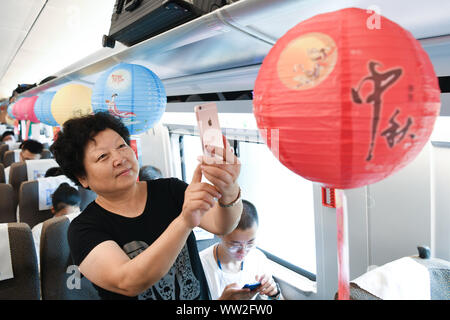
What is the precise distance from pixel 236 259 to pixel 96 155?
1570 mm

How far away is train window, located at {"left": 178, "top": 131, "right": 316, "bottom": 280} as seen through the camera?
2922mm

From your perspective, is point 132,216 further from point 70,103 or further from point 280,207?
point 280,207

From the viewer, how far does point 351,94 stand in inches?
19.6

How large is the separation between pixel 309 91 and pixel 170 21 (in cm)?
117

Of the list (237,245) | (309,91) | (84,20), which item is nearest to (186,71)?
(84,20)

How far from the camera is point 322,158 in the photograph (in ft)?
1.87

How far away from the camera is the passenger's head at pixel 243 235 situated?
2240 mm

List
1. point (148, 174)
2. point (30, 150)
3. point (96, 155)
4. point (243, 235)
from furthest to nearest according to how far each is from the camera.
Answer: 1. point (30, 150)
2. point (148, 174)
3. point (243, 235)
4. point (96, 155)

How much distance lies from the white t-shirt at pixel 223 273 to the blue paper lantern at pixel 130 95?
4.49 feet

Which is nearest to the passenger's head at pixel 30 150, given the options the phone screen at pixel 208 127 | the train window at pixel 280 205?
the train window at pixel 280 205

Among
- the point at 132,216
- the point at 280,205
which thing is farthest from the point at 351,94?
the point at 280,205

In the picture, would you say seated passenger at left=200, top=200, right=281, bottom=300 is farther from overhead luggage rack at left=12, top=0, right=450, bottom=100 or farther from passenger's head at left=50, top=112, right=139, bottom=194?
passenger's head at left=50, top=112, right=139, bottom=194

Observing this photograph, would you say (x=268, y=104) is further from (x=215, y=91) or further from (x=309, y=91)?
(x=215, y=91)

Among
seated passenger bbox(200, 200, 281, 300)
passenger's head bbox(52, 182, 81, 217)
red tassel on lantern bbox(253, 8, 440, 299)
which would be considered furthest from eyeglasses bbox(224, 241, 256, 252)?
red tassel on lantern bbox(253, 8, 440, 299)
